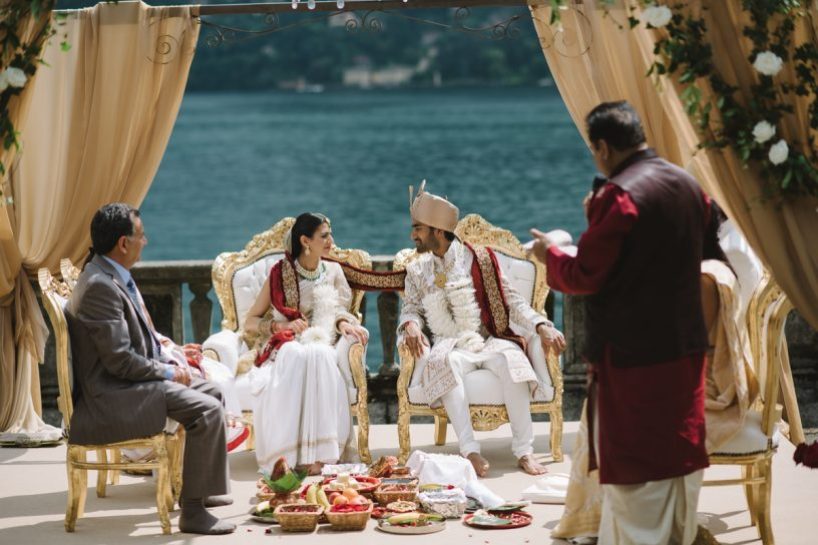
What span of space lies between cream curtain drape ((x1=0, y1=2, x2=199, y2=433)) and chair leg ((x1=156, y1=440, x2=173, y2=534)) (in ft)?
5.96

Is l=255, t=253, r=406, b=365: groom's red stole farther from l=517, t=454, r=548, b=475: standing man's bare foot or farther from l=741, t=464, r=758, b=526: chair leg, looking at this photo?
l=741, t=464, r=758, b=526: chair leg

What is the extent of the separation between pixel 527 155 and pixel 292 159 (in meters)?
9.83

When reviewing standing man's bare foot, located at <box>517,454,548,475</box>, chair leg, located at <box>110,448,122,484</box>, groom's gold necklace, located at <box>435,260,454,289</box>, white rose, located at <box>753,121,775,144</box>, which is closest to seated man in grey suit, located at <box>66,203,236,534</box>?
chair leg, located at <box>110,448,122,484</box>

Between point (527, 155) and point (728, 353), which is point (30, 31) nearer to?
point (728, 353)

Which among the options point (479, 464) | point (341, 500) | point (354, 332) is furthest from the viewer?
point (354, 332)

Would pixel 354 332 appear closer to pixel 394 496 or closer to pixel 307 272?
pixel 307 272

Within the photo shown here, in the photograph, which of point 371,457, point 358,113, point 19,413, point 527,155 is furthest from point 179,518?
point 358,113

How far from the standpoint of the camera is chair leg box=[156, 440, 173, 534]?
580 cm

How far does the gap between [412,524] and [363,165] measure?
175ft

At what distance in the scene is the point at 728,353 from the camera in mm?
5328

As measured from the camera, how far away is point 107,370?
5832 mm

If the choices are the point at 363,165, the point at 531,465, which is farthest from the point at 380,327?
the point at 363,165

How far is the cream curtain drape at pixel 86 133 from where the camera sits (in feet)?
23.9

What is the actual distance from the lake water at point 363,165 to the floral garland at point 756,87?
3410 cm
